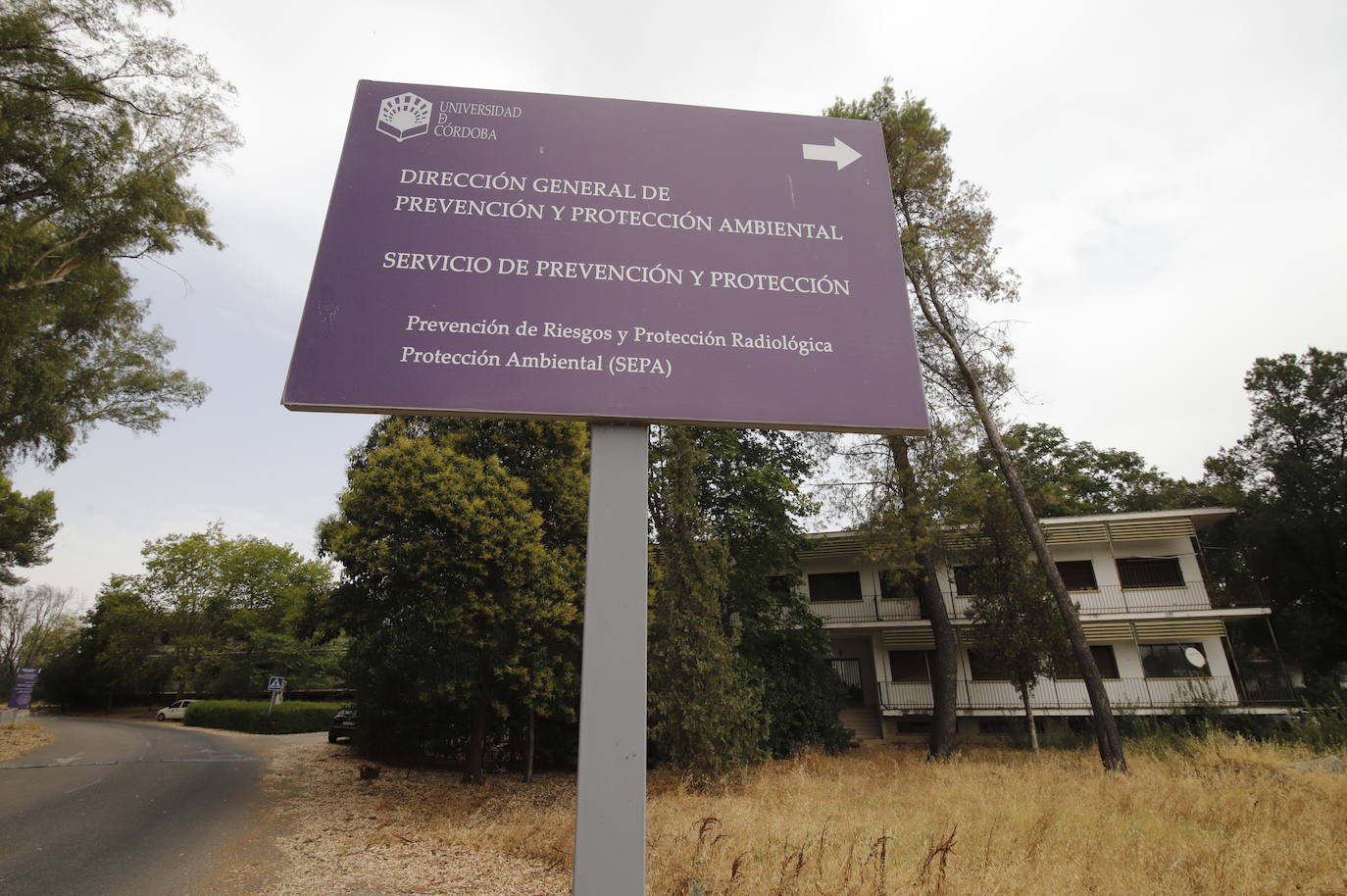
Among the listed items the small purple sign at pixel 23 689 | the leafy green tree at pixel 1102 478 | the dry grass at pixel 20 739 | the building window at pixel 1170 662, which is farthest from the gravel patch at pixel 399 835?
the leafy green tree at pixel 1102 478

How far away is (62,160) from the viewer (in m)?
11.8

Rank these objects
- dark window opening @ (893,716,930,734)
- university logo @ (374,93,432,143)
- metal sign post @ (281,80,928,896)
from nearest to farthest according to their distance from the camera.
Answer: metal sign post @ (281,80,928,896)
university logo @ (374,93,432,143)
dark window opening @ (893,716,930,734)

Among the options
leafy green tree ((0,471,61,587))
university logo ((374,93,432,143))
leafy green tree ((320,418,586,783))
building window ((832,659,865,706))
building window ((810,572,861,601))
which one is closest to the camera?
university logo ((374,93,432,143))

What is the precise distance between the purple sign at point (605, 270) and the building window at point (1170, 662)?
22.8m

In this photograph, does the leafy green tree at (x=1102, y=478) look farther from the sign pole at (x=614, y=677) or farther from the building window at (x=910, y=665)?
the sign pole at (x=614, y=677)

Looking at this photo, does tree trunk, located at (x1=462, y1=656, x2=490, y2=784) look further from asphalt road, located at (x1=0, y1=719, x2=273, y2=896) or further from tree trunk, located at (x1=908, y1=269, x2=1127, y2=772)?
tree trunk, located at (x1=908, y1=269, x2=1127, y2=772)

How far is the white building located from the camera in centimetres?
1942

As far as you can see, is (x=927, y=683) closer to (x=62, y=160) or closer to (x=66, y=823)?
(x=66, y=823)

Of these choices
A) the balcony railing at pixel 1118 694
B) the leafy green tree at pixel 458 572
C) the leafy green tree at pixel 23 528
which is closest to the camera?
the leafy green tree at pixel 458 572

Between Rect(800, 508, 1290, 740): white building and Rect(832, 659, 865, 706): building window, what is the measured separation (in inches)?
1.4

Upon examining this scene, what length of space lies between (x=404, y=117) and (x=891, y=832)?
7.94 meters

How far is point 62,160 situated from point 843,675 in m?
25.2

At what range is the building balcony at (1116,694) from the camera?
18.8m

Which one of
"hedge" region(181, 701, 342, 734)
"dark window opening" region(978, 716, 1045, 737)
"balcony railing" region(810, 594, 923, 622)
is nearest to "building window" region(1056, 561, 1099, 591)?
"dark window opening" region(978, 716, 1045, 737)
